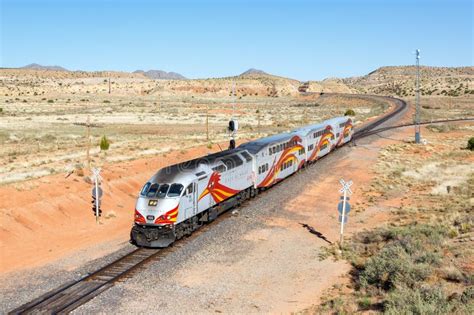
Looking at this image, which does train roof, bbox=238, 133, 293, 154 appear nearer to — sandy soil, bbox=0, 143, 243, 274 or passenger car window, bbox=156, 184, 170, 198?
sandy soil, bbox=0, 143, 243, 274

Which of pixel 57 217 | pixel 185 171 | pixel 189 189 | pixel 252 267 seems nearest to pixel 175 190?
pixel 189 189

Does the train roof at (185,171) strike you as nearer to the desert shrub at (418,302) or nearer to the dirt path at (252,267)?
the dirt path at (252,267)

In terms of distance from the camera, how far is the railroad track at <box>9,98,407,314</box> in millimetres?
17953

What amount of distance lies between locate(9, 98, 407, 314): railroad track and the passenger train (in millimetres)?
1022

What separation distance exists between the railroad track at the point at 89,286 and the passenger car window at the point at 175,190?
272 cm

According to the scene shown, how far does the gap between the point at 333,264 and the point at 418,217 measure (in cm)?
960

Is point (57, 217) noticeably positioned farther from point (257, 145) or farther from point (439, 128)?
point (439, 128)

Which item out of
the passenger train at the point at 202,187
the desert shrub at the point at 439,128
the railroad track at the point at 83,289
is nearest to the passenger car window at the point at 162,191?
the passenger train at the point at 202,187

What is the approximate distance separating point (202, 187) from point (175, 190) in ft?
7.45

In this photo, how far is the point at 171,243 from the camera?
24.6m

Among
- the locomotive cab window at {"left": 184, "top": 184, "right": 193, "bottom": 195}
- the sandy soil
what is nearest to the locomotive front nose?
the locomotive cab window at {"left": 184, "top": 184, "right": 193, "bottom": 195}

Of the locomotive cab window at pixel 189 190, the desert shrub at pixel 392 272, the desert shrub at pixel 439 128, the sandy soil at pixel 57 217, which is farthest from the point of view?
the desert shrub at pixel 439 128

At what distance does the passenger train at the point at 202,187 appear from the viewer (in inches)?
942

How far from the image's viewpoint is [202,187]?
26094 mm
